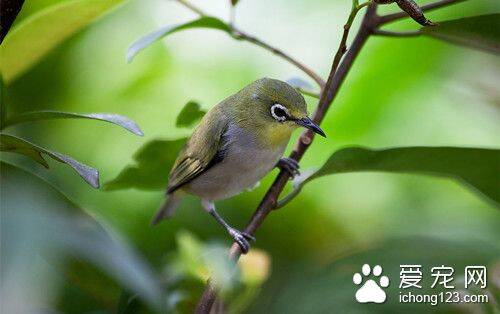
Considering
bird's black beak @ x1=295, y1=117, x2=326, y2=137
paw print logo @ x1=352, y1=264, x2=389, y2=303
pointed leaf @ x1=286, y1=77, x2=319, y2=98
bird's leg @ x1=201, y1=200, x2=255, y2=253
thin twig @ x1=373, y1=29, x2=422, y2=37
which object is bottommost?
paw print logo @ x1=352, y1=264, x2=389, y2=303

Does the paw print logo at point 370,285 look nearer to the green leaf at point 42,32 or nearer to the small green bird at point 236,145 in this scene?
the small green bird at point 236,145

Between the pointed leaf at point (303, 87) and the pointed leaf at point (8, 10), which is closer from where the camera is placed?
the pointed leaf at point (8, 10)

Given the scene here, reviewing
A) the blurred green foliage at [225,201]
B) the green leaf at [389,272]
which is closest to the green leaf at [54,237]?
the blurred green foliage at [225,201]

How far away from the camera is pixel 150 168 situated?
2.32 feet

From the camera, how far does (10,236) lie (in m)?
0.48

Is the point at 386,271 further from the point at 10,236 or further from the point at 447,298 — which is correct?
the point at 10,236

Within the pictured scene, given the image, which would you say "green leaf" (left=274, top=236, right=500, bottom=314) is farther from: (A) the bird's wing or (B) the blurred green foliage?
(A) the bird's wing

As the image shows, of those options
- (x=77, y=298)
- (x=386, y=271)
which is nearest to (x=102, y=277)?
(x=77, y=298)

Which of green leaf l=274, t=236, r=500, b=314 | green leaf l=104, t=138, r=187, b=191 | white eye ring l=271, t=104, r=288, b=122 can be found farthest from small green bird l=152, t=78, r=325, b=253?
green leaf l=274, t=236, r=500, b=314

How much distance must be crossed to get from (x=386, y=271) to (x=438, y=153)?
11 centimetres

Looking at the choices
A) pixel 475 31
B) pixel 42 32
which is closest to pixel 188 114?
pixel 42 32

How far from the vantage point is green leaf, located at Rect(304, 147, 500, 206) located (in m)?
0.63

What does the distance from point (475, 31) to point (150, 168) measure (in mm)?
338

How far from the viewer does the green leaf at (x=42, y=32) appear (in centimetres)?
71
